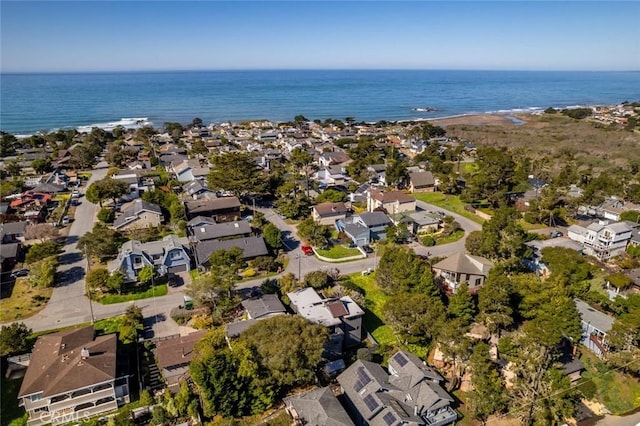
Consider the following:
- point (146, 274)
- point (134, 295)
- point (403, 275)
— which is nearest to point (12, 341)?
point (134, 295)

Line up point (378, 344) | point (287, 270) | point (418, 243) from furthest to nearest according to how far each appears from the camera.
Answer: point (418, 243)
point (287, 270)
point (378, 344)

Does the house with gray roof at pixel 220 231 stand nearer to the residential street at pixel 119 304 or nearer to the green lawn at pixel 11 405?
the residential street at pixel 119 304

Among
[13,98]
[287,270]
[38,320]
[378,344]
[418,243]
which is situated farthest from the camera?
[13,98]

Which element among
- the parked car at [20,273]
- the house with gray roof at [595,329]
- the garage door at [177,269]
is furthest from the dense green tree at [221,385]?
the parked car at [20,273]

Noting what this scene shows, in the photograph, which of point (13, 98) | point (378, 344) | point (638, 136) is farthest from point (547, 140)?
point (13, 98)

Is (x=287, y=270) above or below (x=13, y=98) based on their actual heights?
below

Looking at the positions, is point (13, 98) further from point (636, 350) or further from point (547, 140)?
point (636, 350)

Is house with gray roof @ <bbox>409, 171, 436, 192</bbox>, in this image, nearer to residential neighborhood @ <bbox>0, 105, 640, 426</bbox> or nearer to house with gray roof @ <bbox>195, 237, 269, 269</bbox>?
residential neighborhood @ <bbox>0, 105, 640, 426</bbox>

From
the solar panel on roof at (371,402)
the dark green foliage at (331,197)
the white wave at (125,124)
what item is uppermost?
the white wave at (125,124)
